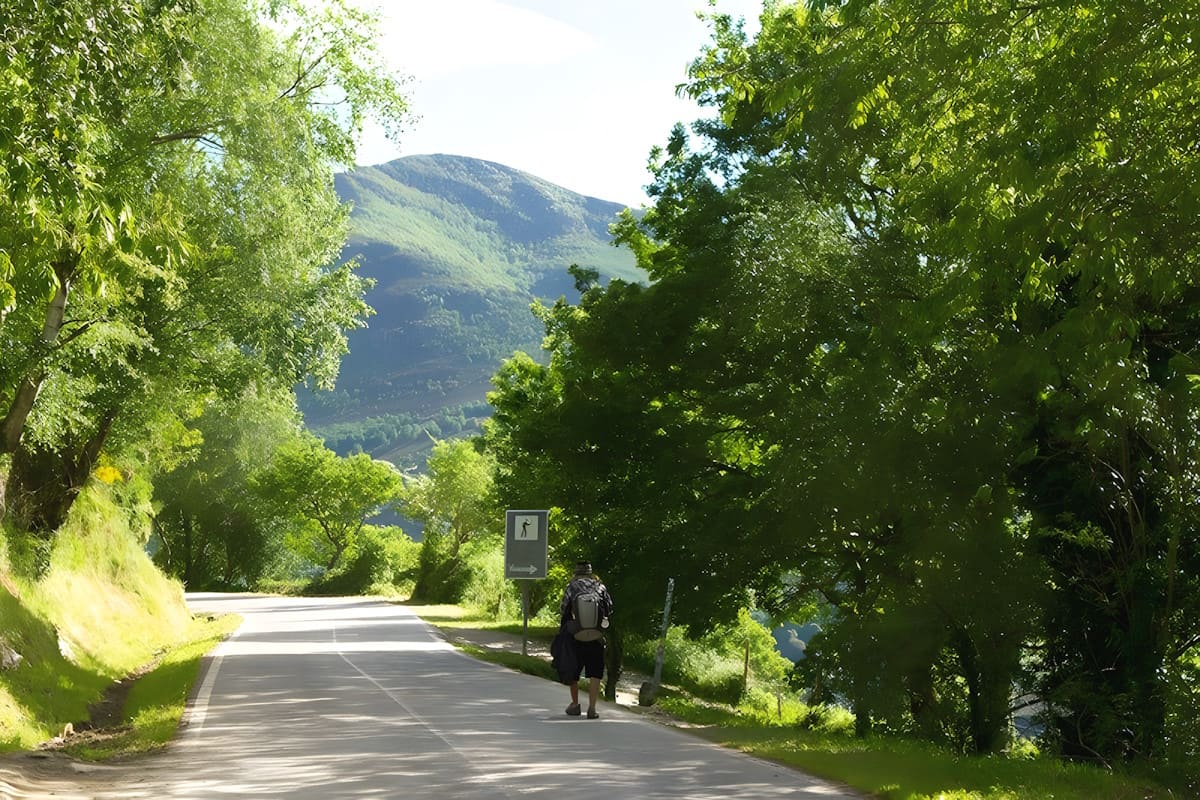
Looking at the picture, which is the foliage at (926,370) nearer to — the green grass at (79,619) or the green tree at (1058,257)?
the green tree at (1058,257)

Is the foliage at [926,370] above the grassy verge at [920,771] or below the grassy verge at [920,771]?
above

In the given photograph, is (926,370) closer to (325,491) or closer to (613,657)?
(613,657)

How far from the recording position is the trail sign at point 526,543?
92.5 ft

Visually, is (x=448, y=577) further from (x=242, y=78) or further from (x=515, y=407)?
(x=242, y=78)

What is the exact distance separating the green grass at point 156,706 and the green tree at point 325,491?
196 feet

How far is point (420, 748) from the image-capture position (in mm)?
12344

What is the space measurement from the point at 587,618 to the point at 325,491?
80.1m

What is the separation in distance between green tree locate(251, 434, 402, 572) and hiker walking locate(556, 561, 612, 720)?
74958 mm

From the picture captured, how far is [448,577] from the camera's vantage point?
201 ft

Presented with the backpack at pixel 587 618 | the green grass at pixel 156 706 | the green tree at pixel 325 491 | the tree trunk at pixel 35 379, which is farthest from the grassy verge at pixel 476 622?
the green tree at pixel 325 491

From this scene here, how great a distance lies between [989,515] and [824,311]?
15.2 feet

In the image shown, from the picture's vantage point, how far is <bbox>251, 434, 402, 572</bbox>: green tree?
301 ft

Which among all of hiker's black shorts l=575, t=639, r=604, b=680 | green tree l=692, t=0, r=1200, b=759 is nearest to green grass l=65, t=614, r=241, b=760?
hiker's black shorts l=575, t=639, r=604, b=680

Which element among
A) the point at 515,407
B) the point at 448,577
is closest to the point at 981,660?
the point at 515,407
